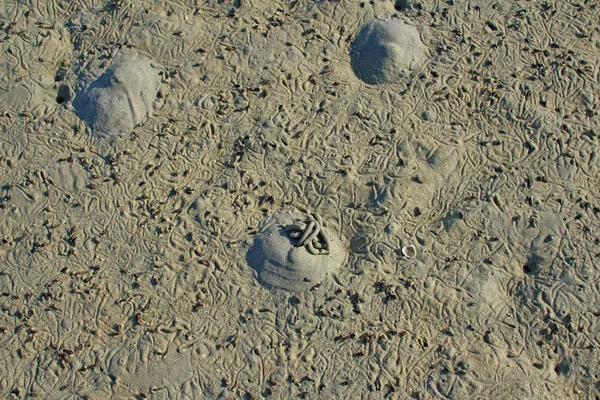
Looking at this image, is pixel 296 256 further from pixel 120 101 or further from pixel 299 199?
pixel 120 101

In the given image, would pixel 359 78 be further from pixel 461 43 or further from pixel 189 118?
pixel 189 118

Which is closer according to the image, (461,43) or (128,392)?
(128,392)

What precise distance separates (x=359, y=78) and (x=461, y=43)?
4.90 feet

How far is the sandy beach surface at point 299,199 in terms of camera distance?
22.5 feet

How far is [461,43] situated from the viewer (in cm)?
779

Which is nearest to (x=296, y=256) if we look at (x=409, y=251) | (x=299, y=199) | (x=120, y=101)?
(x=299, y=199)

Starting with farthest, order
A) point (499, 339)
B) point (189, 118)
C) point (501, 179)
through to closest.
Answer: point (189, 118) → point (501, 179) → point (499, 339)

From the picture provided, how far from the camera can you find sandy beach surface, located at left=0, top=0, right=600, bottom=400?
6852mm

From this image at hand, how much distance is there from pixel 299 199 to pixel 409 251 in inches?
61.6

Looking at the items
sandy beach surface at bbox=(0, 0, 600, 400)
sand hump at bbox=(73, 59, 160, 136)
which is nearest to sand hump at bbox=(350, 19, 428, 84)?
sandy beach surface at bbox=(0, 0, 600, 400)

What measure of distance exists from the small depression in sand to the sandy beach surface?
3cm

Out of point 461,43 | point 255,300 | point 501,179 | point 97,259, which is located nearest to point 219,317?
point 255,300

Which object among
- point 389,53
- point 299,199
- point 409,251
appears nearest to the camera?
point 409,251

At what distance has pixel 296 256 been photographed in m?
6.98
